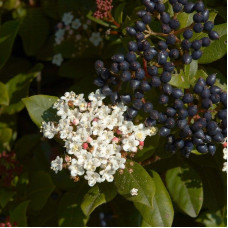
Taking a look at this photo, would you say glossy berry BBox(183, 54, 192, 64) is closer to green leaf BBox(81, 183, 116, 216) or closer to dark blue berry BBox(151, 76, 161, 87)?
dark blue berry BBox(151, 76, 161, 87)

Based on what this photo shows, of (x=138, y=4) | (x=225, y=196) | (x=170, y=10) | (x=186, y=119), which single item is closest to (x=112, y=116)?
(x=186, y=119)

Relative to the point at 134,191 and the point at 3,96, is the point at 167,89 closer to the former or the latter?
the point at 134,191

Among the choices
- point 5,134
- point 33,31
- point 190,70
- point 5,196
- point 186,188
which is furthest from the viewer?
point 33,31

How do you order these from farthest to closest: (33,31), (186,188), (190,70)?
(33,31) → (186,188) → (190,70)

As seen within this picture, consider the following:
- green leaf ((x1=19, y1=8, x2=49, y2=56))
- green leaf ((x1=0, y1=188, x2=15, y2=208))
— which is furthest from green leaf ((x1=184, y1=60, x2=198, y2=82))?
green leaf ((x1=19, y1=8, x2=49, y2=56))

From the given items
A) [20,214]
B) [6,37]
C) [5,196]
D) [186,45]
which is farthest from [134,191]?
[6,37]

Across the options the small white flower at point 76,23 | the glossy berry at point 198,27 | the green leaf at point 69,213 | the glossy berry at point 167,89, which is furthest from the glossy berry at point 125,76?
the green leaf at point 69,213

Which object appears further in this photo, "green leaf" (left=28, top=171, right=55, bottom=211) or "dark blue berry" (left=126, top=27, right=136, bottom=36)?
"green leaf" (left=28, top=171, right=55, bottom=211)

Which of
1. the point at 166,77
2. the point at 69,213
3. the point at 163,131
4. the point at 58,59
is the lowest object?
the point at 69,213
